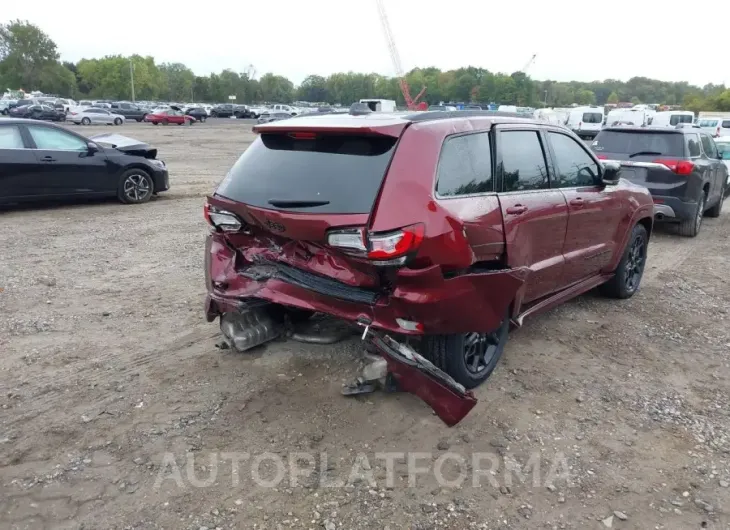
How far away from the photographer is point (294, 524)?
290cm

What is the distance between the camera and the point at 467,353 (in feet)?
13.2

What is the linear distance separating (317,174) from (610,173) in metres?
2.92

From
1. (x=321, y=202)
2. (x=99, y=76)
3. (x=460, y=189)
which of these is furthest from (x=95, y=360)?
(x=99, y=76)

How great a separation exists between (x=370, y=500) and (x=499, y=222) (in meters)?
1.82

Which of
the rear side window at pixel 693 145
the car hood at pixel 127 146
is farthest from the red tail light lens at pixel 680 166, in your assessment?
the car hood at pixel 127 146

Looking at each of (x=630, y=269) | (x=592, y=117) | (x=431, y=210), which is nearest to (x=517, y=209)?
(x=431, y=210)

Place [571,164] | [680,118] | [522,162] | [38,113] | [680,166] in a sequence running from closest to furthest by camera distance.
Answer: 1. [522,162]
2. [571,164]
3. [680,166]
4. [680,118]
5. [38,113]

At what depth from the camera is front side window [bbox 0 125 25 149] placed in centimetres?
965

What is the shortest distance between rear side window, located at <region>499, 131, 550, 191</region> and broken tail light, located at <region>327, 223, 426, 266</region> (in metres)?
1.07

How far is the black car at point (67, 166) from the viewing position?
9.73 m

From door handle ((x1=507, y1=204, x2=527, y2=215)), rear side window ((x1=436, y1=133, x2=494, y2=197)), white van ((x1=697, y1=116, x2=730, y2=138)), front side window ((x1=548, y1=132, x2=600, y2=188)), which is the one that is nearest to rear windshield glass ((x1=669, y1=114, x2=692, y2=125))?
white van ((x1=697, y1=116, x2=730, y2=138))

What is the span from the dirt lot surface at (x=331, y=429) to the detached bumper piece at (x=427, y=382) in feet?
0.77

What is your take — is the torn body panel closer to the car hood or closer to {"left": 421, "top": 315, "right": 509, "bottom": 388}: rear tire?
{"left": 421, "top": 315, "right": 509, "bottom": 388}: rear tire

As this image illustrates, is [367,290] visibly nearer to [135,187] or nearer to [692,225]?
[692,225]
